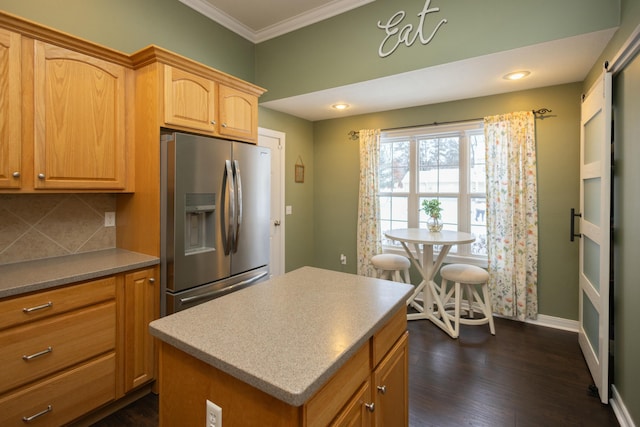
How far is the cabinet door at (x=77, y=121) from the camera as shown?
1.83m

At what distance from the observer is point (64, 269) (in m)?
1.84

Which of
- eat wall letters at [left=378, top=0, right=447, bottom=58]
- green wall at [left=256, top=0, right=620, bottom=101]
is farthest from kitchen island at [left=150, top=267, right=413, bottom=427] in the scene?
eat wall letters at [left=378, top=0, right=447, bottom=58]

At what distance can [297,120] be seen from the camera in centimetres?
429

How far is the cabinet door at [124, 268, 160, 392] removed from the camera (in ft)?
6.56

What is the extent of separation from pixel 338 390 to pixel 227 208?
69.3 inches

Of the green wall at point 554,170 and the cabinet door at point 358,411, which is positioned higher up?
the green wall at point 554,170

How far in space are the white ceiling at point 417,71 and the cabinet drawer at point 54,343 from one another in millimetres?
2670

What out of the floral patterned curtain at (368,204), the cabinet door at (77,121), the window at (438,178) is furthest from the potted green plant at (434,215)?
the cabinet door at (77,121)

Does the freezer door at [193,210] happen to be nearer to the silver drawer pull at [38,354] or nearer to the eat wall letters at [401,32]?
the silver drawer pull at [38,354]

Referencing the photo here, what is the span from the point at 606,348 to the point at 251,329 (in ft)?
7.40

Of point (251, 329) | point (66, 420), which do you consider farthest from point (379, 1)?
point (66, 420)

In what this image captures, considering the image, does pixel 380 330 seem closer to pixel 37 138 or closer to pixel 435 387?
pixel 435 387

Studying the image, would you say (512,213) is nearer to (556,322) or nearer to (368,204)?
(556,322)

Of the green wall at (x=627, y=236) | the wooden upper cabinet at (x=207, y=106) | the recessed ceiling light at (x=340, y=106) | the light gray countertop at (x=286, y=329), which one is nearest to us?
the light gray countertop at (x=286, y=329)
